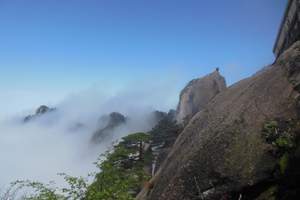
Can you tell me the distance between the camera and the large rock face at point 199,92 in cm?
5613

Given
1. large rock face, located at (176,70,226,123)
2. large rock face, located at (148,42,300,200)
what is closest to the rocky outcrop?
large rock face, located at (176,70,226,123)

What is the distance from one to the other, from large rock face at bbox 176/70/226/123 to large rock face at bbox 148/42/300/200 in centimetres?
4359

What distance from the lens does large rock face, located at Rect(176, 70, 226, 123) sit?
5613 cm

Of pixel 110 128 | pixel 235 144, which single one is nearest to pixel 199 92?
pixel 235 144

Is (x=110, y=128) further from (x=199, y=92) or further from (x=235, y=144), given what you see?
(x=235, y=144)

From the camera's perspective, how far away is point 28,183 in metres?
13.4

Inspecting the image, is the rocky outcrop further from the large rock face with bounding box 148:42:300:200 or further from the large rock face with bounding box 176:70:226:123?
the large rock face with bounding box 148:42:300:200

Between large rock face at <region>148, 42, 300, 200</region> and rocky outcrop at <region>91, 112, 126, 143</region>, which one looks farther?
rocky outcrop at <region>91, 112, 126, 143</region>

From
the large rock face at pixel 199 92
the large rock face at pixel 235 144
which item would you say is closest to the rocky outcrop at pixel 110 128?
the large rock face at pixel 199 92

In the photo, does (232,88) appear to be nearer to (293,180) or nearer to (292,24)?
(293,180)

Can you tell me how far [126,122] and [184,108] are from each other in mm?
59343

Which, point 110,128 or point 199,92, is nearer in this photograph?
point 199,92

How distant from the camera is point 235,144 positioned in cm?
960

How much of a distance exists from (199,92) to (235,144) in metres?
48.9
